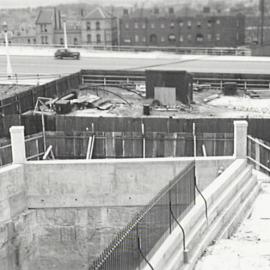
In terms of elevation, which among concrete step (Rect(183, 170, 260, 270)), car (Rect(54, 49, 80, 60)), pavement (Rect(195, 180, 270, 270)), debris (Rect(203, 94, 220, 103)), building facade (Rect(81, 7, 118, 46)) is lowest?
pavement (Rect(195, 180, 270, 270))

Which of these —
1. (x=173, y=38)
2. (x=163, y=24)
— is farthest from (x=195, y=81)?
(x=163, y=24)

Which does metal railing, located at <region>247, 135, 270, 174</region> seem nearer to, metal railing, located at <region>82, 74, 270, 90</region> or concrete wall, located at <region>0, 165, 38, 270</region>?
concrete wall, located at <region>0, 165, 38, 270</region>

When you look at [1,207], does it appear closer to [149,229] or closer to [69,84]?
[149,229]

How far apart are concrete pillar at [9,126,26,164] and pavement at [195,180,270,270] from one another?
25.3 ft

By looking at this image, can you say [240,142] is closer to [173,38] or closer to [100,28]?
[173,38]

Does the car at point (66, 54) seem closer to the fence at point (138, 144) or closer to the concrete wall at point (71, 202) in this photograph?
the fence at point (138, 144)

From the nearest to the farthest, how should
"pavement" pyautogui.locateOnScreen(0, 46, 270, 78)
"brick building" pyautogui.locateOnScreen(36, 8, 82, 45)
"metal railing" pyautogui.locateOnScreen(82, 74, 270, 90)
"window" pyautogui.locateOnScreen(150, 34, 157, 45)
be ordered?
"metal railing" pyautogui.locateOnScreen(82, 74, 270, 90)
"pavement" pyautogui.locateOnScreen(0, 46, 270, 78)
"window" pyautogui.locateOnScreen(150, 34, 157, 45)
"brick building" pyautogui.locateOnScreen(36, 8, 82, 45)

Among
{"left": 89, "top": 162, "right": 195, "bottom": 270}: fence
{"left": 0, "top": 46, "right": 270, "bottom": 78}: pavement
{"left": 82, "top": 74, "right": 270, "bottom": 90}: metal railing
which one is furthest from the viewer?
{"left": 0, "top": 46, "right": 270, "bottom": 78}: pavement

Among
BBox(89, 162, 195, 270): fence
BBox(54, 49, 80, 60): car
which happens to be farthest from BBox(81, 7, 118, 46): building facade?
BBox(89, 162, 195, 270): fence

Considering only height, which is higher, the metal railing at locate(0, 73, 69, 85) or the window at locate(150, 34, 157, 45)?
the window at locate(150, 34, 157, 45)

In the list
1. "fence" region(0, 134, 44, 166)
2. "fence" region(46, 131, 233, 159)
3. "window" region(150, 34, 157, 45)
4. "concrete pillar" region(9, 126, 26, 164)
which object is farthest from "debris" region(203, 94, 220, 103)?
"window" region(150, 34, 157, 45)

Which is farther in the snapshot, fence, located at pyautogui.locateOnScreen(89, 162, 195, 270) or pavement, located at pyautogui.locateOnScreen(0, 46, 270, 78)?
pavement, located at pyautogui.locateOnScreen(0, 46, 270, 78)

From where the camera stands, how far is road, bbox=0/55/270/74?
40812 millimetres

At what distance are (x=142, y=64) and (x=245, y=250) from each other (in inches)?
1280
